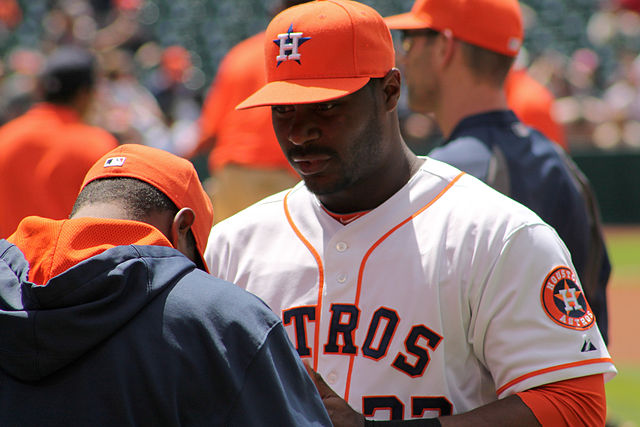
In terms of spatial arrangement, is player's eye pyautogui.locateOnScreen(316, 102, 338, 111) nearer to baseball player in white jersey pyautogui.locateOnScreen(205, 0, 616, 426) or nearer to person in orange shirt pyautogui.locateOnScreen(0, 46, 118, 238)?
baseball player in white jersey pyautogui.locateOnScreen(205, 0, 616, 426)

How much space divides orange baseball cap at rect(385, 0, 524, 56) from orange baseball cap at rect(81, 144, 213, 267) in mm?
1669

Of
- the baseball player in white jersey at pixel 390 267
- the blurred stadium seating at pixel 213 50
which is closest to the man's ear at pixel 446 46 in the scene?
the baseball player in white jersey at pixel 390 267

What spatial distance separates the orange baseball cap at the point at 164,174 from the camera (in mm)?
1844

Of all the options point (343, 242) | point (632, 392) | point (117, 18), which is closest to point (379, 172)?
point (343, 242)

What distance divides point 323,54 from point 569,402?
993 millimetres

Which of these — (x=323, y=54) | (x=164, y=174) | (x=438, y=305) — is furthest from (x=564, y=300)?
(x=164, y=174)

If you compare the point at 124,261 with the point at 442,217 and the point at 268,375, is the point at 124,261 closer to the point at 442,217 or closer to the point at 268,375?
A: the point at 268,375

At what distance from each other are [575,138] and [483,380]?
508 inches

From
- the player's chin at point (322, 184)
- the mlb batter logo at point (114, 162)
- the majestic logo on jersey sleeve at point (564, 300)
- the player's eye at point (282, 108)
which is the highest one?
the mlb batter logo at point (114, 162)

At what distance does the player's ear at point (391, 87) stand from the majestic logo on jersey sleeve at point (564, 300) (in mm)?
609

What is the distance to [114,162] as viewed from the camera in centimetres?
188

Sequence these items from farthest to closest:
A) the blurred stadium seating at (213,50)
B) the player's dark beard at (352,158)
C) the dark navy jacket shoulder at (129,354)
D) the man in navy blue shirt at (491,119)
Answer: the blurred stadium seating at (213,50) < the man in navy blue shirt at (491,119) < the player's dark beard at (352,158) < the dark navy jacket shoulder at (129,354)

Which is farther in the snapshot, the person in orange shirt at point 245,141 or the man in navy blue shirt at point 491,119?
the person in orange shirt at point 245,141

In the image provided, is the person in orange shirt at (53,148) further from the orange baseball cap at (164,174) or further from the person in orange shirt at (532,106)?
the orange baseball cap at (164,174)
